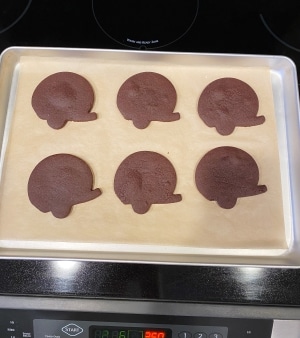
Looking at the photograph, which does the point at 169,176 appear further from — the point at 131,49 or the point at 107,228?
the point at 131,49

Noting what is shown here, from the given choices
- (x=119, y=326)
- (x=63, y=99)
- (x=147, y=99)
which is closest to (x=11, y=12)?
(x=63, y=99)

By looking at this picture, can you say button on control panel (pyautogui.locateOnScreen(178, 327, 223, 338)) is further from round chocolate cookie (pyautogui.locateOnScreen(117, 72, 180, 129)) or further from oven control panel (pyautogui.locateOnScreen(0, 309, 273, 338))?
round chocolate cookie (pyautogui.locateOnScreen(117, 72, 180, 129))

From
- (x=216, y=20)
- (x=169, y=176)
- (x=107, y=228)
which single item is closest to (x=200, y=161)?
(x=169, y=176)

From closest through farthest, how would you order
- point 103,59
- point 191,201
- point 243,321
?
point 243,321
point 191,201
point 103,59

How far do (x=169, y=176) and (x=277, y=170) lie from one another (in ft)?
0.63

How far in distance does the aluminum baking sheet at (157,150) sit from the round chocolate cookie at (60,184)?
0.02m

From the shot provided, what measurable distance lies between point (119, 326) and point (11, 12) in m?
0.67

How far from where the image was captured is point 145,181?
36.7 inches

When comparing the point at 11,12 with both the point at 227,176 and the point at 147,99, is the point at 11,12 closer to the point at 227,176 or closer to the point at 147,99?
the point at 147,99

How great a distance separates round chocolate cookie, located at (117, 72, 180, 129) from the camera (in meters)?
0.98

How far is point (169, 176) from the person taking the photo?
93 centimetres

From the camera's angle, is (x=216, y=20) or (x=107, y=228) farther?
(x=216, y=20)

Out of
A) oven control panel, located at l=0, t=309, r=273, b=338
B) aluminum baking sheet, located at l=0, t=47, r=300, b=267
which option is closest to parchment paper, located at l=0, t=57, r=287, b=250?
aluminum baking sheet, located at l=0, t=47, r=300, b=267

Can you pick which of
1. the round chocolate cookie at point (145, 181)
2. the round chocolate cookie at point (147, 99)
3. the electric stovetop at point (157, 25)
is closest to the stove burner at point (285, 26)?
the electric stovetop at point (157, 25)
